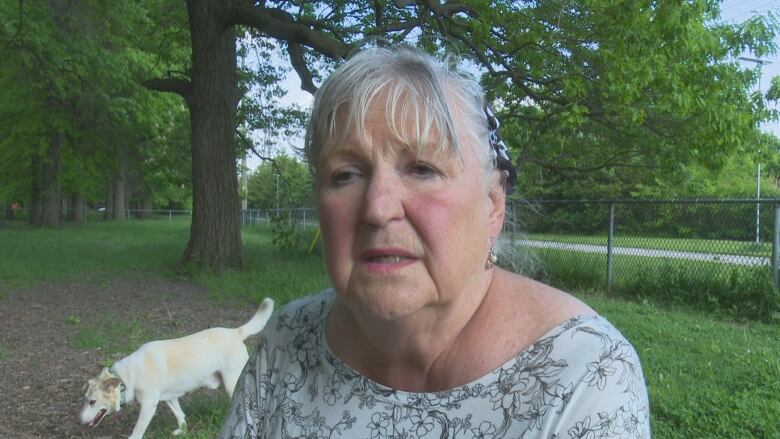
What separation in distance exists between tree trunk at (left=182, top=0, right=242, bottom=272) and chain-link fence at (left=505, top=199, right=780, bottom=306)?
5514mm

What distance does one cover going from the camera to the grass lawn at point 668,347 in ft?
13.5

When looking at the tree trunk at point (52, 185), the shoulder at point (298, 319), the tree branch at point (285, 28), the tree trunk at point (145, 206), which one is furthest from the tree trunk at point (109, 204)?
the shoulder at point (298, 319)

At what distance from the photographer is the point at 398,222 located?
1.44 m

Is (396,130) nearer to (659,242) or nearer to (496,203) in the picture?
(496,203)

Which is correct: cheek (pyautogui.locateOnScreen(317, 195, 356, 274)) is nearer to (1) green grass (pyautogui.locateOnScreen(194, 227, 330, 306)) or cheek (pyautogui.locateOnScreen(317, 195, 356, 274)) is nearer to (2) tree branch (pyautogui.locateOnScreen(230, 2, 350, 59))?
(1) green grass (pyautogui.locateOnScreen(194, 227, 330, 306))

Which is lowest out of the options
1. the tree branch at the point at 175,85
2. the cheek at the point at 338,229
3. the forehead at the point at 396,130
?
the cheek at the point at 338,229

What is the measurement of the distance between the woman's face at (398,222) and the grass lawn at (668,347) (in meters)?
3.09

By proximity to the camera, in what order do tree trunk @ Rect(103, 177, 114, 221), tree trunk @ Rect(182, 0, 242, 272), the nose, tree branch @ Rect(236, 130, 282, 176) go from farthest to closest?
tree trunk @ Rect(103, 177, 114, 221) < tree branch @ Rect(236, 130, 282, 176) < tree trunk @ Rect(182, 0, 242, 272) < the nose

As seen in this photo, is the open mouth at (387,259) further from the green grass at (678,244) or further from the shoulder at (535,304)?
the green grass at (678,244)

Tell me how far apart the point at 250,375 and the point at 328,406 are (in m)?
0.32

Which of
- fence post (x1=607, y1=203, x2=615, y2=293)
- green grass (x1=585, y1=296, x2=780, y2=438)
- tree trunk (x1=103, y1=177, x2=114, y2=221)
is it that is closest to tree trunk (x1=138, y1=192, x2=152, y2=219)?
tree trunk (x1=103, y1=177, x2=114, y2=221)

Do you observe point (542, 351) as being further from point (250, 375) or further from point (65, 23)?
point (65, 23)

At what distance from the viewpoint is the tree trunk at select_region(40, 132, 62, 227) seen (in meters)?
27.0

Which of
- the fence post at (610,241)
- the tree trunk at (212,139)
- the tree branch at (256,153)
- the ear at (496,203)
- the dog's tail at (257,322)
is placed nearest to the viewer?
the ear at (496,203)
